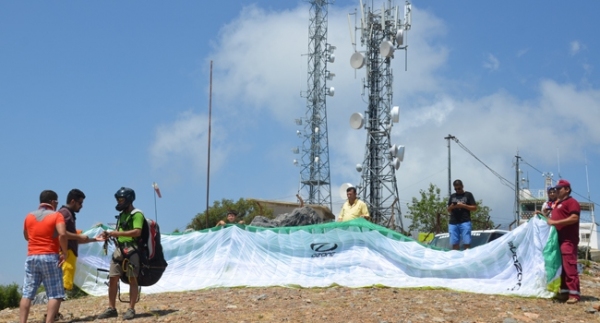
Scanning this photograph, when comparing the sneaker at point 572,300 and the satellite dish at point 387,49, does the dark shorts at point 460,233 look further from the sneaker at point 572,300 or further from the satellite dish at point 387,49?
the satellite dish at point 387,49

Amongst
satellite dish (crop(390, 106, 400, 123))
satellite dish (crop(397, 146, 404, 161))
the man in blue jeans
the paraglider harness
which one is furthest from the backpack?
satellite dish (crop(397, 146, 404, 161))

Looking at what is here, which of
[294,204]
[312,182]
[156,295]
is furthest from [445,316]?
[312,182]

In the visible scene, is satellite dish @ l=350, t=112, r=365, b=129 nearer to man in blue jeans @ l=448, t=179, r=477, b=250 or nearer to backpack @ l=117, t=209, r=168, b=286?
man in blue jeans @ l=448, t=179, r=477, b=250

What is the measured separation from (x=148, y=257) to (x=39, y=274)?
133 centimetres

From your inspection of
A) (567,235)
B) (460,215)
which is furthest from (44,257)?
(460,215)

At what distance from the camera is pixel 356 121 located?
3847 centimetres

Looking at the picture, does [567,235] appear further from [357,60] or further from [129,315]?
[357,60]

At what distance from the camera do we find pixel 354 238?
518 inches

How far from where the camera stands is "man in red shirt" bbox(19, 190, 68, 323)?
9.05m

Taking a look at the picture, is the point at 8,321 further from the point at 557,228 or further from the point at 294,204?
the point at 294,204

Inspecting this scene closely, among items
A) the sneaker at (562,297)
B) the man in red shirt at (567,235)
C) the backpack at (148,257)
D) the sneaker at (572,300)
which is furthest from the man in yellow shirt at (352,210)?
the backpack at (148,257)

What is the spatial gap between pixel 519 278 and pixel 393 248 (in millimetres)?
2093

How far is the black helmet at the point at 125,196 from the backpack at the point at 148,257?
129 millimetres

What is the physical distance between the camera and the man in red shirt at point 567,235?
35.3ft
